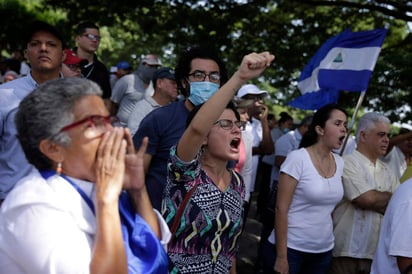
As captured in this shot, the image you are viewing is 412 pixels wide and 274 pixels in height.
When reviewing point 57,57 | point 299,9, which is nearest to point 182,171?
point 57,57

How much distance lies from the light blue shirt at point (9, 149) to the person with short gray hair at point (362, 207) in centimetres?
249

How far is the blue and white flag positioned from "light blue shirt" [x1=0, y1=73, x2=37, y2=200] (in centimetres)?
420

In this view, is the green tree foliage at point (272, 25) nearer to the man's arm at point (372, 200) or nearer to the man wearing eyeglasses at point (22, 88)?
the man's arm at point (372, 200)

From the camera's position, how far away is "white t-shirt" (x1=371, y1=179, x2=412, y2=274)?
97.0 inches

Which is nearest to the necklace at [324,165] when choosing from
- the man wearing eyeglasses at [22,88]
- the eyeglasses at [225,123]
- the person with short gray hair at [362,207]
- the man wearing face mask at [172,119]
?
the person with short gray hair at [362,207]

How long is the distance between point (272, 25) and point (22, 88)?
732 cm

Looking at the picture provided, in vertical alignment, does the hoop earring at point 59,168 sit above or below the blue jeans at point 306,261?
above

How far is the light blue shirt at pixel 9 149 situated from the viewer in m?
2.91

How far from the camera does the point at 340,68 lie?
6.36 metres

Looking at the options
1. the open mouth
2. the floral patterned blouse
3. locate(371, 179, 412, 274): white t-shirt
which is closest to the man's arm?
locate(371, 179, 412, 274): white t-shirt

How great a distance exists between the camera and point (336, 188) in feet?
12.5

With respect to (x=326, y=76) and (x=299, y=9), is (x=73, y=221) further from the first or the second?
(x=299, y=9)

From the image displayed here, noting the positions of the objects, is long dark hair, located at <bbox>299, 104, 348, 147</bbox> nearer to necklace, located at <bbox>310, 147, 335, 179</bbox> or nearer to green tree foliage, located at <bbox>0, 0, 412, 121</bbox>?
necklace, located at <bbox>310, 147, 335, 179</bbox>

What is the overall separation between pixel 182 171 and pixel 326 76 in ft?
14.5
